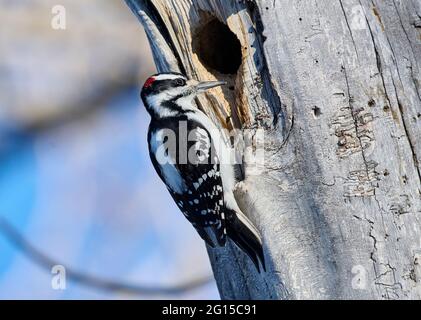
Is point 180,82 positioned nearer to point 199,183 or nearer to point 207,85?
point 207,85

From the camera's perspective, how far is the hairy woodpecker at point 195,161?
11.9 feet

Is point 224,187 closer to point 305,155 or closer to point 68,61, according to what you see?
point 305,155

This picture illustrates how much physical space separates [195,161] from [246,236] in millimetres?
518

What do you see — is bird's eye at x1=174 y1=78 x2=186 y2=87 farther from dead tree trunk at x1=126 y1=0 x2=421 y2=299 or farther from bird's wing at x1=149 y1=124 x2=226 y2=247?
dead tree trunk at x1=126 y1=0 x2=421 y2=299

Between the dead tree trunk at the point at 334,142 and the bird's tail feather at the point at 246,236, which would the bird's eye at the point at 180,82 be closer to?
the dead tree trunk at the point at 334,142

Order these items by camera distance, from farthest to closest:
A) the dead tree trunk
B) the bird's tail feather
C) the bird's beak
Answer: the bird's beak → the bird's tail feather → the dead tree trunk

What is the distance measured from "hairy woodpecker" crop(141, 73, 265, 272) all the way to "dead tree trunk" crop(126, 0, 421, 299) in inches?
6.9

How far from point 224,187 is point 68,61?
6.23 ft

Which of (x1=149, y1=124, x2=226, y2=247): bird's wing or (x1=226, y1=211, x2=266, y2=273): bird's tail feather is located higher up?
(x1=149, y1=124, x2=226, y2=247): bird's wing

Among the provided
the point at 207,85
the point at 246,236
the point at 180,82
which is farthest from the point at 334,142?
the point at 180,82

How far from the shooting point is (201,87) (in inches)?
143

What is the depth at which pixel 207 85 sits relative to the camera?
11.8 ft

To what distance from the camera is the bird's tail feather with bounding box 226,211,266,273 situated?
3.31 meters

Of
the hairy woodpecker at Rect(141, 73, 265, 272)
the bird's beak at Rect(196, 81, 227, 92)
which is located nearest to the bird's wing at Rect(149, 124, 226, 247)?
the hairy woodpecker at Rect(141, 73, 265, 272)
